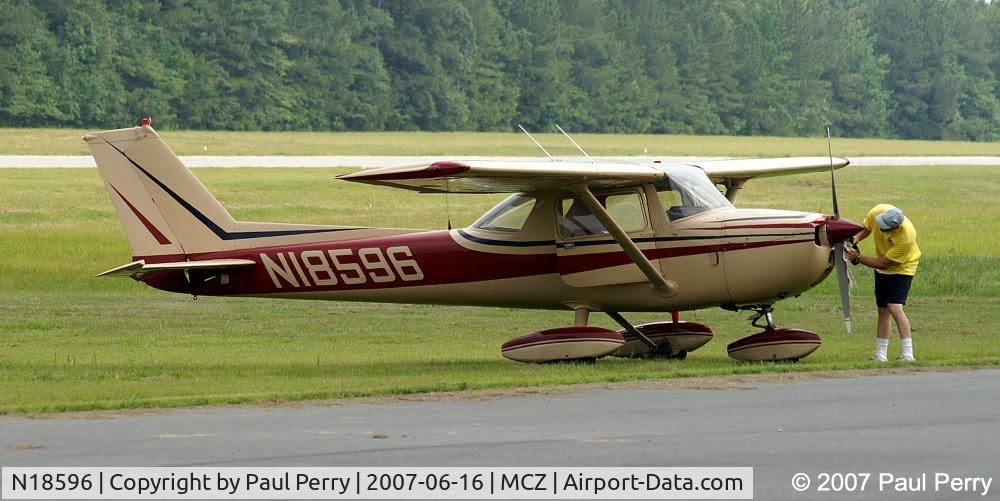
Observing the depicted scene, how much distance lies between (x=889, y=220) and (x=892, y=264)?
0.44 metres

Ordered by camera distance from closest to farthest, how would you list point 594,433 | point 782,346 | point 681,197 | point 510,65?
point 594,433
point 782,346
point 681,197
point 510,65

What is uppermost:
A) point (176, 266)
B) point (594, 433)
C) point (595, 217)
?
→ point (595, 217)

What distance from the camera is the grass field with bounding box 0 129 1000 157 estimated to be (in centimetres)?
5625

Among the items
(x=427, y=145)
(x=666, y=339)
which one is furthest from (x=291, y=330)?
(x=427, y=145)

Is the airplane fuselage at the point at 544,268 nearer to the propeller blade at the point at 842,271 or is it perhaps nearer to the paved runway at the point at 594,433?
the propeller blade at the point at 842,271

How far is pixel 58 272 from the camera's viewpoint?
84.5ft

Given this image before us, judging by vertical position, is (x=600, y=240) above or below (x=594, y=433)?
above

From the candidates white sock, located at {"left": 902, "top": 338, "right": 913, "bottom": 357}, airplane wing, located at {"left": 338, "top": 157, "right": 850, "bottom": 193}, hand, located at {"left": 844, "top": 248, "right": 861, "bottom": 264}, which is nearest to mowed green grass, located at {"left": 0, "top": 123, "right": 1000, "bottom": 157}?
airplane wing, located at {"left": 338, "top": 157, "right": 850, "bottom": 193}

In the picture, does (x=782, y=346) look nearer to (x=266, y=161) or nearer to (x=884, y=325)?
(x=884, y=325)

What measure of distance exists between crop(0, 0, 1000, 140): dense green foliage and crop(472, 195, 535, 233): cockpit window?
57130 mm

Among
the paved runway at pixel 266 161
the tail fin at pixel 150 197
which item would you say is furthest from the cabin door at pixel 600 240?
the paved runway at pixel 266 161

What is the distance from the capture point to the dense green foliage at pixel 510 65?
72875 millimetres

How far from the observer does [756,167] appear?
17.5 meters

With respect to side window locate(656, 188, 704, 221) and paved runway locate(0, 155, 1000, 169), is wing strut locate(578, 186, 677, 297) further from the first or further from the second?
paved runway locate(0, 155, 1000, 169)
